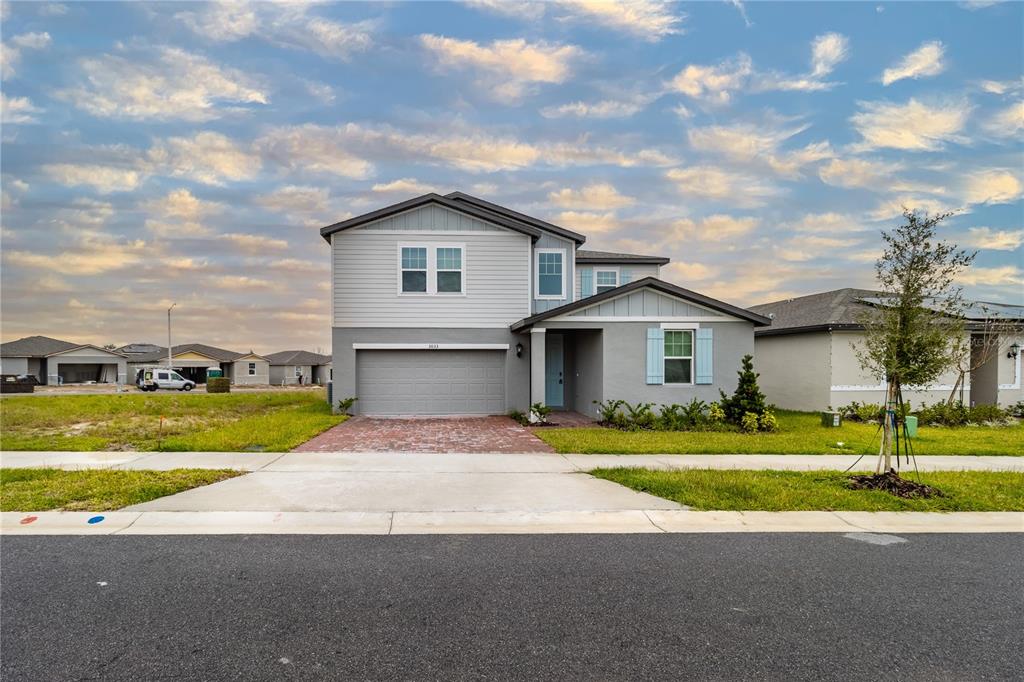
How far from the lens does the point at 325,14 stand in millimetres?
12930

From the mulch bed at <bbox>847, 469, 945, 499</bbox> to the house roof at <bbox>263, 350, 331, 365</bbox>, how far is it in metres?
64.2

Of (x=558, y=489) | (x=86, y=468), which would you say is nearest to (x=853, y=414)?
(x=558, y=489)

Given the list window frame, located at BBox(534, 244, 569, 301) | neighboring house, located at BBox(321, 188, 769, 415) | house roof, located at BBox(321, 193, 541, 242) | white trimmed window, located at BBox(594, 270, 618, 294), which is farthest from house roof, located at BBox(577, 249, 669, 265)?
house roof, located at BBox(321, 193, 541, 242)

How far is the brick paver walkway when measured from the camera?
11.7m

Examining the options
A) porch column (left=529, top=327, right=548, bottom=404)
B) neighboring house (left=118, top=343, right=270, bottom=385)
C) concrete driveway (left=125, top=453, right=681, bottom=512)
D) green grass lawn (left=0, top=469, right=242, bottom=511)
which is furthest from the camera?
neighboring house (left=118, top=343, right=270, bottom=385)

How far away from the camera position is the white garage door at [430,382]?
18781 mm

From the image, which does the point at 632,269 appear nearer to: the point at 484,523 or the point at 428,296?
the point at 428,296

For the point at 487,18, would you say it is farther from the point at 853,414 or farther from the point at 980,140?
the point at 853,414

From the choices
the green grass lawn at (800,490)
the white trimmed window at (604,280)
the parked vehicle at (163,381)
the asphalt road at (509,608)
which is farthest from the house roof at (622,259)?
the parked vehicle at (163,381)

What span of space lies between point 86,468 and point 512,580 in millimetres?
8452

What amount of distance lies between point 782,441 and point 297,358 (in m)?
61.5

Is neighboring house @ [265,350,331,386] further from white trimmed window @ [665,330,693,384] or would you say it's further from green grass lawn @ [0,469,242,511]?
green grass lawn @ [0,469,242,511]

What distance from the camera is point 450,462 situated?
33.4 feet

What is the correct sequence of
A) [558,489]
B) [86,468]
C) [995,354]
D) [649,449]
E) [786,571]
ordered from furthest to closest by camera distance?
[995,354], [649,449], [86,468], [558,489], [786,571]
